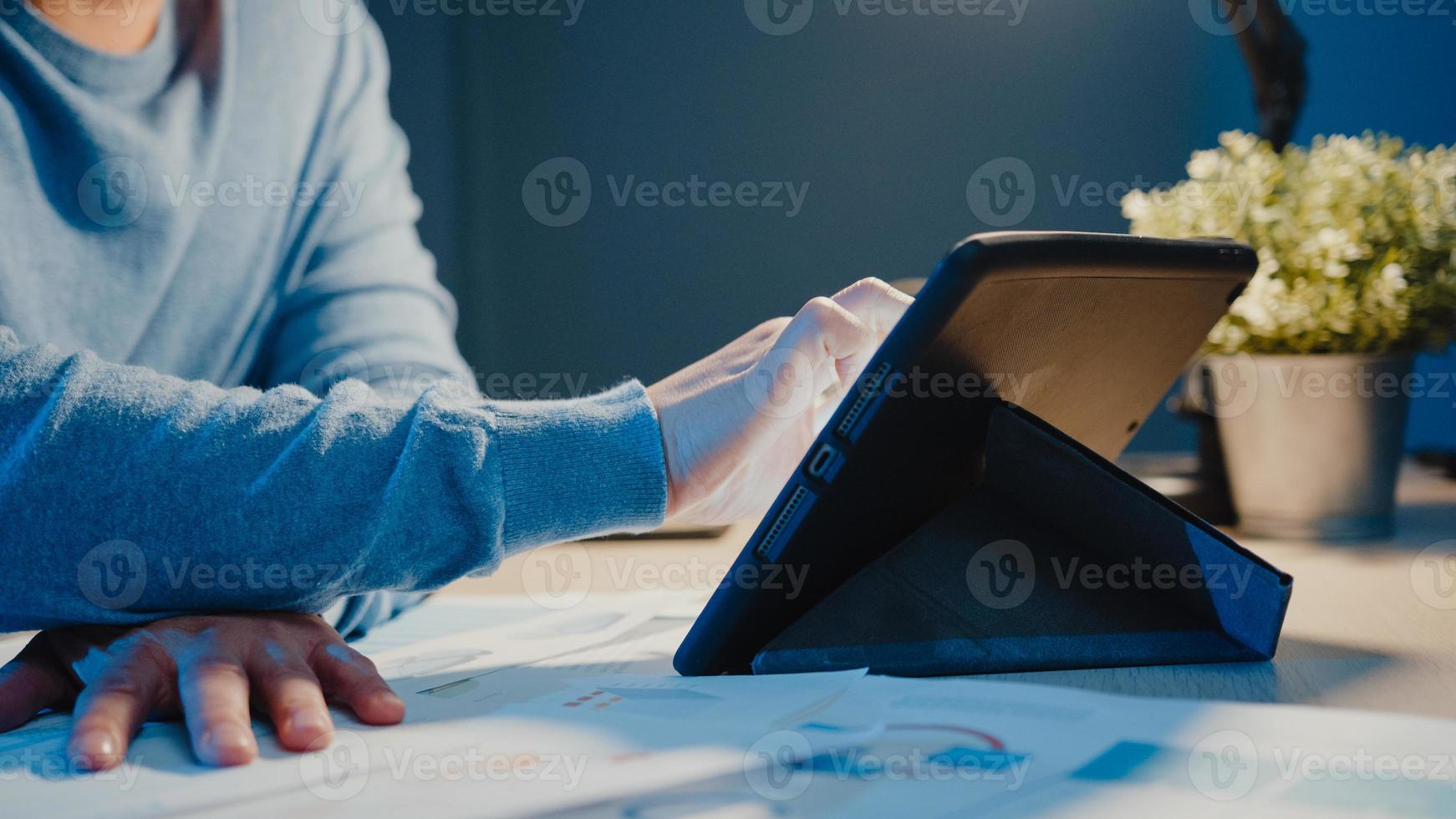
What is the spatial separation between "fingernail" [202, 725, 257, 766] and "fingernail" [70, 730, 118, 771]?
32mm

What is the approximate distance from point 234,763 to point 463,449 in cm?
18
